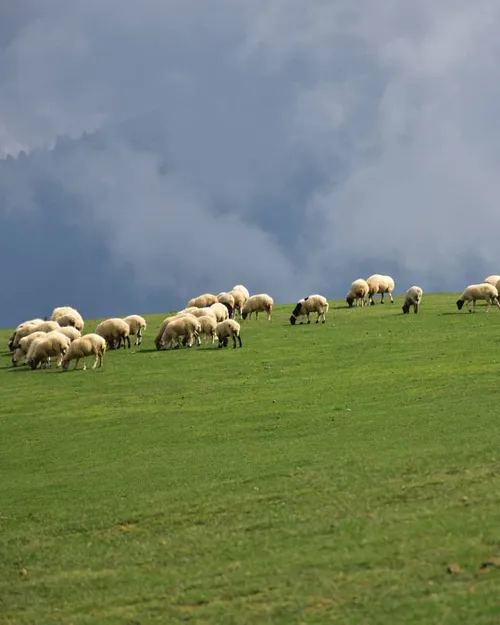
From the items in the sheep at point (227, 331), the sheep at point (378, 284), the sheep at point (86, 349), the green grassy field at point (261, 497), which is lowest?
the green grassy field at point (261, 497)

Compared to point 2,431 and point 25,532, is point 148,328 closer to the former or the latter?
point 2,431

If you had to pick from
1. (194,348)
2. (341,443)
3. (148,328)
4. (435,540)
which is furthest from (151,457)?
(148,328)

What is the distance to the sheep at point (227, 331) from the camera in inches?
1460

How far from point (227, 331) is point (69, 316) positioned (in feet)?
30.7

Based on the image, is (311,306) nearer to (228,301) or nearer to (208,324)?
(228,301)

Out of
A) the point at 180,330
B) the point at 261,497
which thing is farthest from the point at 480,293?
the point at 261,497

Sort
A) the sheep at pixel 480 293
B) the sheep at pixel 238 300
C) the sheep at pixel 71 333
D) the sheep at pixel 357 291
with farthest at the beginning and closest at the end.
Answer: the sheep at pixel 357 291 → the sheep at pixel 238 300 → the sheep at pixel 480 293 → the sheep at pixel 71 333

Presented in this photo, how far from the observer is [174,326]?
38.1 meters

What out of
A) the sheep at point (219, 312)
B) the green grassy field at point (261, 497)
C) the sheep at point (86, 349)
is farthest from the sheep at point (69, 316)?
the green grassy field at point (261, 497)

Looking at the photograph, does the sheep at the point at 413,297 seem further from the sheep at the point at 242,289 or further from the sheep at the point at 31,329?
the sheep at the point at 31,329

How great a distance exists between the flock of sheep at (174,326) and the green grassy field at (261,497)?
5177 millimetres

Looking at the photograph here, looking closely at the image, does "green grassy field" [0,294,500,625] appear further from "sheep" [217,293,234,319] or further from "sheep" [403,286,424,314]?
"sheep" [217,293,234,319]

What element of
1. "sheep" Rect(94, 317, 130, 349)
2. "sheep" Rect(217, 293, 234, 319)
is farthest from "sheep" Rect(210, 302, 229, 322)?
"sheep" Rect(217, 293, 234, 319)

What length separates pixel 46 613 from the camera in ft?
44.4
